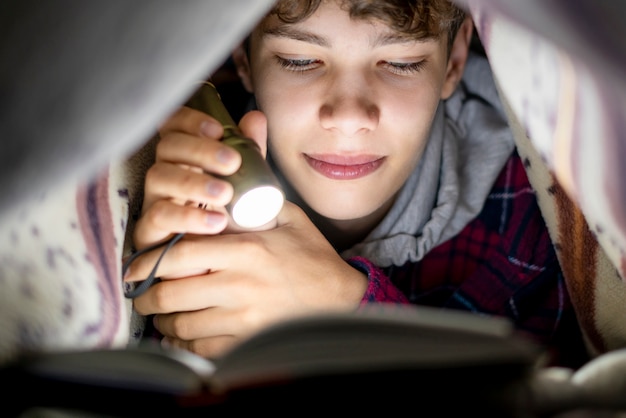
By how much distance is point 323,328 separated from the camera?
542 mm

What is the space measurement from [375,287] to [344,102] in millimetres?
260

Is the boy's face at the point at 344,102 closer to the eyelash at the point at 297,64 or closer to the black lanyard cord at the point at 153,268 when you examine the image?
the eyelash at the point at 297,64

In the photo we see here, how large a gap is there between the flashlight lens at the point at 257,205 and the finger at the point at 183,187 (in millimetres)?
18

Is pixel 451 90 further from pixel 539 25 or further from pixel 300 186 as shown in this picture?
pixel 539 25

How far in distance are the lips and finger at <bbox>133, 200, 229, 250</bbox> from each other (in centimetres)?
26

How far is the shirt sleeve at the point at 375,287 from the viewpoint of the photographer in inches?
40.8

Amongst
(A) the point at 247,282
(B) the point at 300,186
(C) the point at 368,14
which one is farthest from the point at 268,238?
(C) the point at 368,14

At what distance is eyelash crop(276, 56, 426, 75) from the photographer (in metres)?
1.10

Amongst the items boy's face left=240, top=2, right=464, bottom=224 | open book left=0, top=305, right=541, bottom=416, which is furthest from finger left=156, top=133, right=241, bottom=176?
open book left=0, top=305, right=541, bottom=416

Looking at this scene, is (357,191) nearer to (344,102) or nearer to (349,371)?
(344,102)

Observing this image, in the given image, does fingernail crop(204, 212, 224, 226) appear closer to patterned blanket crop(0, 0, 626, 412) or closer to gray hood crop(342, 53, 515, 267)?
patterned blanket crop(0, 0, 626, 412)

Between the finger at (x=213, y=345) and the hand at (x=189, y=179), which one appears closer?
the hand at (x=189, y=179)

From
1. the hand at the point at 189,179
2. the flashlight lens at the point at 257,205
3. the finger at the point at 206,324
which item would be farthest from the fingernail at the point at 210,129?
the finger at the point at 206,324

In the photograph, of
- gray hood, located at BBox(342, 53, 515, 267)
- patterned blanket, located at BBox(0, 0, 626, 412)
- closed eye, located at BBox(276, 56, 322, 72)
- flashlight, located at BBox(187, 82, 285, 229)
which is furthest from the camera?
gray hood, located at BBox(342, 53, 515, 267)
